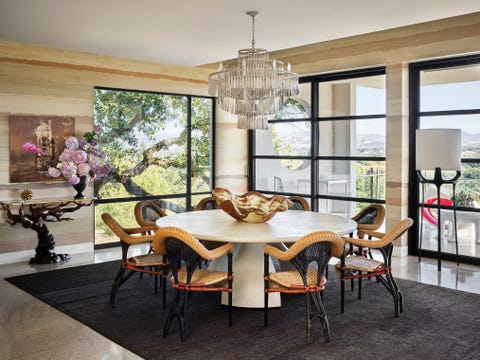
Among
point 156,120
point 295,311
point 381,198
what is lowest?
point 295,311

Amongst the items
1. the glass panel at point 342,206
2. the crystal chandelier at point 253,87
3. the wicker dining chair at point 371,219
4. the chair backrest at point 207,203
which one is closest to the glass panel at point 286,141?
the glass panel at point 342,206

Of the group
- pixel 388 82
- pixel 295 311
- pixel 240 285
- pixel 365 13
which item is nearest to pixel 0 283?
pixel 240 285

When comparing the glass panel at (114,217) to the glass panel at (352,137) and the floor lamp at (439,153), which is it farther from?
the floor lamp at (439,153)

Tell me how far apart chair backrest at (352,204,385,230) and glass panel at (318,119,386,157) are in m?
1.93

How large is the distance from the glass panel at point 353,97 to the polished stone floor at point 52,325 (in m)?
2.35

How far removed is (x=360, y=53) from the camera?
715 cm

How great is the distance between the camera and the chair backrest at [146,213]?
5.51m

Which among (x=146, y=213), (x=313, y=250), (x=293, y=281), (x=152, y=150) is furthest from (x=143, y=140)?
(x=313, y=250)

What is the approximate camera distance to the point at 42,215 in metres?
6.20

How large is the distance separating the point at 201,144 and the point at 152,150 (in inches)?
38.3

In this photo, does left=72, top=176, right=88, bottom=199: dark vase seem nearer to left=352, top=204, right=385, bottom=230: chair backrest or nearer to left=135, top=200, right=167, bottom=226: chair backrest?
left=135, top=200, right=167, bottom=226: chair backrest

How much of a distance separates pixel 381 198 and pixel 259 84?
10.7 ft

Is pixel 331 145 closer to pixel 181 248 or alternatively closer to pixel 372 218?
pixel 372 218

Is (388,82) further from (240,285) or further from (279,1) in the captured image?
(240,285)
